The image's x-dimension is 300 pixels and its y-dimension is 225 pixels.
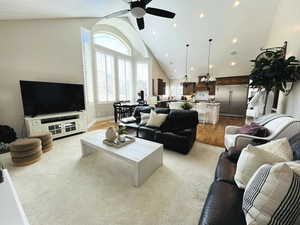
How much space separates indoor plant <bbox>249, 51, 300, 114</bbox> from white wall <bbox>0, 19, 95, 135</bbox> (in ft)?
16.4

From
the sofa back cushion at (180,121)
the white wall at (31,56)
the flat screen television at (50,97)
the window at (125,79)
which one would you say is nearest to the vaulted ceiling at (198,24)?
the white wall at (31,56)

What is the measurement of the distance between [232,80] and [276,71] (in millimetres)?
5263

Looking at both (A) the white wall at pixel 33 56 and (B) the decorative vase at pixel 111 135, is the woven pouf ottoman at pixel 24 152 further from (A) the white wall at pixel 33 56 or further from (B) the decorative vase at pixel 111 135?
(A) the white wall at pixel 33 56

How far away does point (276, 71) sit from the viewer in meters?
2.55

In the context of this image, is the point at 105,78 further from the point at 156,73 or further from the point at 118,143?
the point at 118,143

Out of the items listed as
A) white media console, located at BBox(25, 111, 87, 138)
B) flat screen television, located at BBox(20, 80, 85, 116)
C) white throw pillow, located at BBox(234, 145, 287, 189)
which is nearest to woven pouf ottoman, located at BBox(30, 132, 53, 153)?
white media console, located at BBox(25, 111, 87, 138)

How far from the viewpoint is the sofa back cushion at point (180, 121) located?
3129 mm

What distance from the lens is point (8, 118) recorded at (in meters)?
3.20

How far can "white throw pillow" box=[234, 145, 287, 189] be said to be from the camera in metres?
1.08

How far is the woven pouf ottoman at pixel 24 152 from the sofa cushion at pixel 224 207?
9.34ft

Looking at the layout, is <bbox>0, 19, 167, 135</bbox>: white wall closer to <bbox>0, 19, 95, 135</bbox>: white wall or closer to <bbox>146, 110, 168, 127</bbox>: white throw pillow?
<bbox>0, 19, 95, 135</bbox>: white wall

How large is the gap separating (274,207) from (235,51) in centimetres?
703

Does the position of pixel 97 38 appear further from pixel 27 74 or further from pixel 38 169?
pixel 38 169

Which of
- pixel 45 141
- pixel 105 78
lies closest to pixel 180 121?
pixel 45 141
